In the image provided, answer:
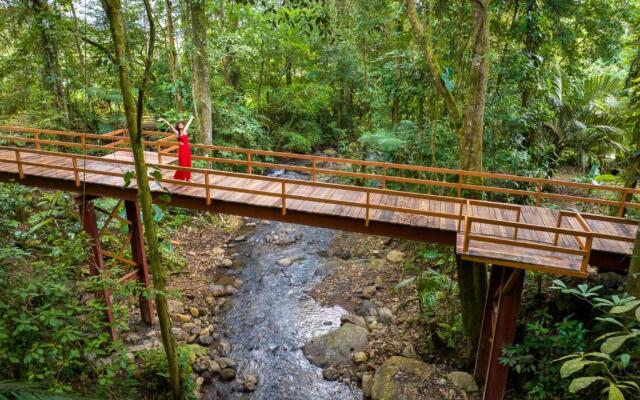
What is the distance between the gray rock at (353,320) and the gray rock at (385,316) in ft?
1.65

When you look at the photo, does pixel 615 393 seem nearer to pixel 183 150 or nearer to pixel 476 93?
pixel 476 93

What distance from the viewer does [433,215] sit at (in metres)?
7.67

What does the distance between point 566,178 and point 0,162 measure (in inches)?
764

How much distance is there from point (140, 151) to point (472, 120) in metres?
6.67

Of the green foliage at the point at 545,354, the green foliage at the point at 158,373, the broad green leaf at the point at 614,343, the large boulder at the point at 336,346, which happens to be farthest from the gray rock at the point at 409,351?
the broad green leaf at the point at 614,343

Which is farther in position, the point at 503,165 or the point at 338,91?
the point at 338,91

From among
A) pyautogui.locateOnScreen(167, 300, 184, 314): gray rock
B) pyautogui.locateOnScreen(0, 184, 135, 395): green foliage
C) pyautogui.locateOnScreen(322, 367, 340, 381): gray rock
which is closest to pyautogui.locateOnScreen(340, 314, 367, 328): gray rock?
pyautogui.locateOnScreen(322, 367, 340, 381): gray rock

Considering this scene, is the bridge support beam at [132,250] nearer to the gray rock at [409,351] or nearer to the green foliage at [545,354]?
the gray rock at [409,351]

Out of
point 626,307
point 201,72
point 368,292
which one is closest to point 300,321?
point 368,292

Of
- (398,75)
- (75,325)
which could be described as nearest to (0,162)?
(75,325)

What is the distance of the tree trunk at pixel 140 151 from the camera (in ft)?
17.9

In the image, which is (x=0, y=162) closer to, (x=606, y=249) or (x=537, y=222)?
(x=537, y=222)

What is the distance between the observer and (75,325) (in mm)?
5945

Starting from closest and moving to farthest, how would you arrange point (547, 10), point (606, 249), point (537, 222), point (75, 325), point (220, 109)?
point (75, 325) < point (606, 249) < point (537, 222) < point (547, 10) < point (220, 109)
